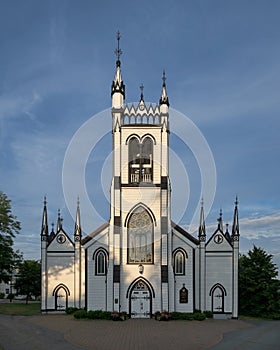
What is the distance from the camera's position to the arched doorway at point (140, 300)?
34.2 m

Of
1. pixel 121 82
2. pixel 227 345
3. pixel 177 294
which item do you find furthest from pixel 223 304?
pixel 121 82

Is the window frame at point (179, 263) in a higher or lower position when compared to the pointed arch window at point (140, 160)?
lower

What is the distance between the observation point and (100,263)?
36.1m

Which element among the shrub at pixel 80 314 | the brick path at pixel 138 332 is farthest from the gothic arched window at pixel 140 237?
the shrub at pixel 80 314

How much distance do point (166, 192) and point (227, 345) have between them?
15.8 meters

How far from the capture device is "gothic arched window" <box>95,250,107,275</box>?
1411 inches

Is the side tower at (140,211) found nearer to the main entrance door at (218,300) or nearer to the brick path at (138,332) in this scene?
the brick path at (138,332)

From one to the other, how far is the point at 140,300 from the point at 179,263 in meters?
4.93

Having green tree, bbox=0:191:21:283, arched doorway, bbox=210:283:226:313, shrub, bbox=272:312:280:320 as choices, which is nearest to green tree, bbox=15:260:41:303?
green tree, bbox=0:191:21:283

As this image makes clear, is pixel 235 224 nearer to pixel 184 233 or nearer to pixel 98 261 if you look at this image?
pixel 184 233

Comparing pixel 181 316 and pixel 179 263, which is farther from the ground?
pixel 179 263

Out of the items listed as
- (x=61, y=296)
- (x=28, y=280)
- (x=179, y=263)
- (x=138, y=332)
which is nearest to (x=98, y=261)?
(x=61, y=296)

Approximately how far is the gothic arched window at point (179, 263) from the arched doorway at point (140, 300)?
10.7 ft

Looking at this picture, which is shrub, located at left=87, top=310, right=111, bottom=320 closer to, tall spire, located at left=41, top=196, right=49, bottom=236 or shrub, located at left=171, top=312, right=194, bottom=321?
shrub, located at left=171, top=312, right=194, bottom=321
